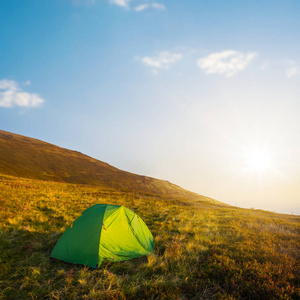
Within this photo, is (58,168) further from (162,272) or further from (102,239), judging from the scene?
(162,272)

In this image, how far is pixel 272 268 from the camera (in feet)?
19.7

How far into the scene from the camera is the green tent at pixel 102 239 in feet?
21.4

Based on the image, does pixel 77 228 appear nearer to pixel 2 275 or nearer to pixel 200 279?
pixel 2 275

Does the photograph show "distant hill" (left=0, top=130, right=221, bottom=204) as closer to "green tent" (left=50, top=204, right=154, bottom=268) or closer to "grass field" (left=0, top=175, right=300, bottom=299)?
"grass field" (left=0, top=175, right=300, bottom=299)

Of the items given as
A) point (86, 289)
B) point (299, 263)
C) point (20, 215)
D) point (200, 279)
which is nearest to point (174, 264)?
point (200, 279)

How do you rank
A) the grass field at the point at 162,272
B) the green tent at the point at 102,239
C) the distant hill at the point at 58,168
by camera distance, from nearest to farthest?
1. the grass field at the point at 162,272
2. the green tent at the point at 102,239
3. the distant hill at the point at 58,168

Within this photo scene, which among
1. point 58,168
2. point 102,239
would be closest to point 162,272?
point 102,239

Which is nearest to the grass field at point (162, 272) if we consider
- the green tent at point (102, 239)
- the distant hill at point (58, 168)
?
the green tent at point (102, 239)

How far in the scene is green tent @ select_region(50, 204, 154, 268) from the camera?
6.53m

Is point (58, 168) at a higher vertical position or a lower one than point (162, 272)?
lower

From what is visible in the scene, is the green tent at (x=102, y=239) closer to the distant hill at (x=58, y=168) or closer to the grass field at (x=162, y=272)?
the grass field at (x=162, y=272)

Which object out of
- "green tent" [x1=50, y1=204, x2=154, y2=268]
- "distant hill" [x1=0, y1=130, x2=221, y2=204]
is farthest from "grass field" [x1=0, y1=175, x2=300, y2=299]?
"distant hill" [x1=0, y1=130, x2=221, y2=204]

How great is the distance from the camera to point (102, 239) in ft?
22.3

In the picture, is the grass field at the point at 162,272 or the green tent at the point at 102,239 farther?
the green tent at the point at 102,239
